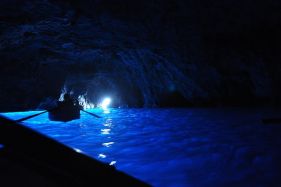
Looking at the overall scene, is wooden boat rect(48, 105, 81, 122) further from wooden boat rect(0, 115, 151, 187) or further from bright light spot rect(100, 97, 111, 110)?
bright light spot rect(100, 97, 111, 110)

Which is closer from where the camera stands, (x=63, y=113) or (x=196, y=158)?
(x=196, y=158)

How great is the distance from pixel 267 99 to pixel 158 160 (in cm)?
1781

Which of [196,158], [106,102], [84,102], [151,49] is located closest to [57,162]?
[196,158]

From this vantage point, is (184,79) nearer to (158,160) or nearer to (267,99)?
(267,99)

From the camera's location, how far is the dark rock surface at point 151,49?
548 inches

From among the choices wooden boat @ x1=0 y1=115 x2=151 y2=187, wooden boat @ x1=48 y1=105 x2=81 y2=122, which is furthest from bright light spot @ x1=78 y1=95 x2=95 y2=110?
wooden boat @ x1=0 y1=115 x2=151 y2=187

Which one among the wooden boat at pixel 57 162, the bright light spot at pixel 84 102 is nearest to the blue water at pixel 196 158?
the wooden boat at pixel 57 162

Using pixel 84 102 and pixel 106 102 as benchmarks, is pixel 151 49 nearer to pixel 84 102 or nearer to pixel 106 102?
pixel 84 102

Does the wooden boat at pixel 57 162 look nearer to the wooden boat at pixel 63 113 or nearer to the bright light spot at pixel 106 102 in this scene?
the wooden boat at pixel 63 113

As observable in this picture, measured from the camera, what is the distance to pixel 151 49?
19.7 meters

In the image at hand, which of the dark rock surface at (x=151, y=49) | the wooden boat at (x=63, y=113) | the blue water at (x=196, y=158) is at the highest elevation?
the dark rock surface at (x=151, y=49)

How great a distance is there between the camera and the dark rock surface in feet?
45.7

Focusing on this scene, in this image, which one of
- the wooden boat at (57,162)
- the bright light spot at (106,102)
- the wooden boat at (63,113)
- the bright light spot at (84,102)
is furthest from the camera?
the bright light spot at (106,102)

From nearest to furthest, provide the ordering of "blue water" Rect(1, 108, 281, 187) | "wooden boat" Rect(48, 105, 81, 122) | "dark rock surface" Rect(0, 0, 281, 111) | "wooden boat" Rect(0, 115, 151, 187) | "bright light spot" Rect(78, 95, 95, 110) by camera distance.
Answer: "wooden boat" Rect(0, 115, 151, 187), "blue water" Rect(1, 108, 281, 187), "wooden boat" Rect(48, 105, 81, 122), "dark rock surface" Rect(0, 0, 281, 111), "bright light spot" Rect(78, 95, 95, 110)
